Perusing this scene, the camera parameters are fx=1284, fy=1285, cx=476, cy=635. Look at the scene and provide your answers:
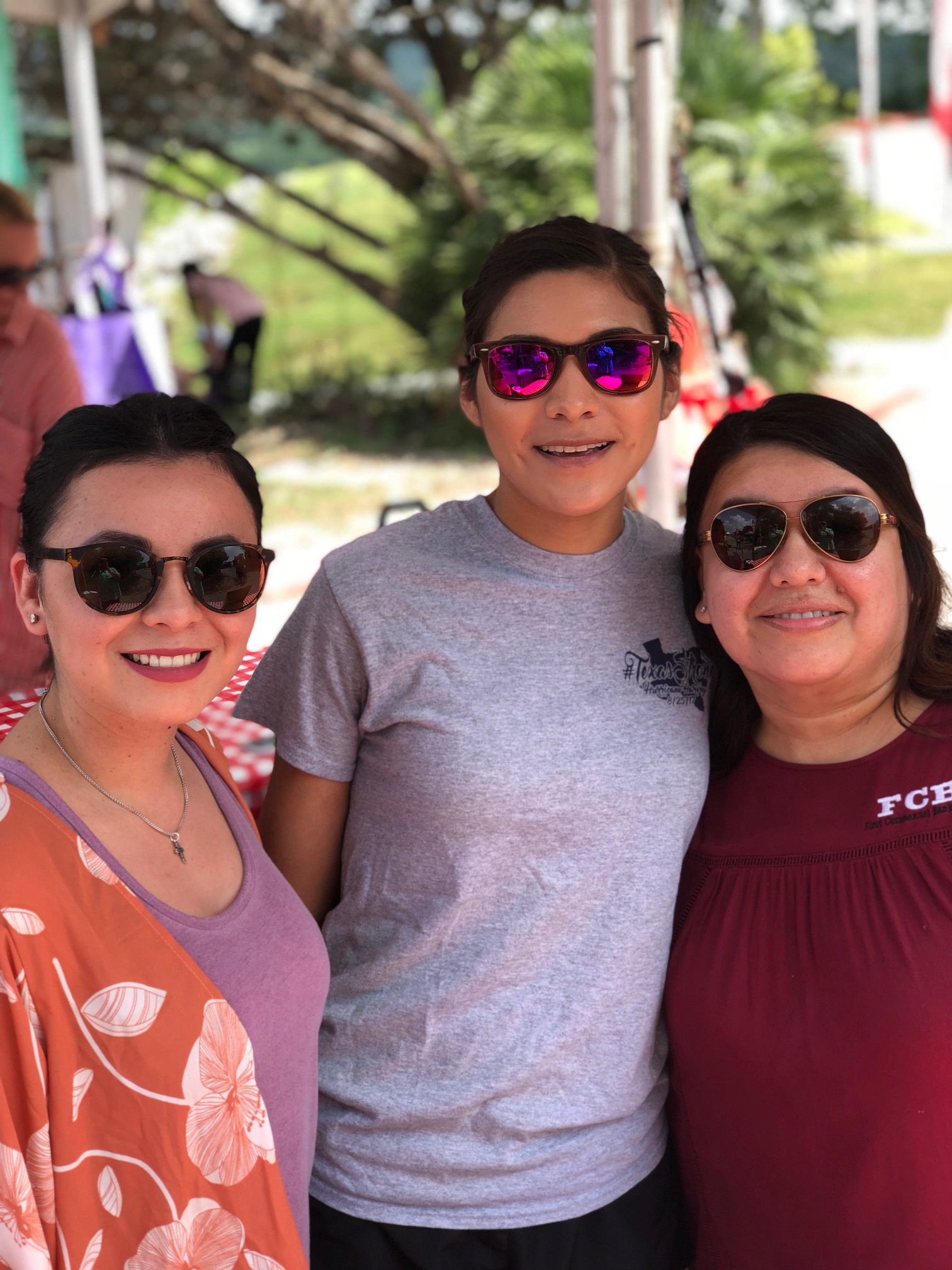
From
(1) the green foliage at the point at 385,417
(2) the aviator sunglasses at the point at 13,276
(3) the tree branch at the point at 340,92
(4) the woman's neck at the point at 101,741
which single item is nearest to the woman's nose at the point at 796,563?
(4) the woman's neck at the point at 101,741

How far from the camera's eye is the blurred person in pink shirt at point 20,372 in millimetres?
3260

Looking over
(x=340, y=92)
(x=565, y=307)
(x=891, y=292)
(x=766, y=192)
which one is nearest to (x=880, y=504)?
(x=565, y=307)

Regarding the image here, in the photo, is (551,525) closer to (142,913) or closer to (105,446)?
(105,446)

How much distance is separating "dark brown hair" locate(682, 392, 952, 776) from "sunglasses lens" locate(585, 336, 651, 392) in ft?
0.73

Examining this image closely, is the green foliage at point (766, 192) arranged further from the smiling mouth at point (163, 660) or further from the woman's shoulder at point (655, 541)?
the smiling mouth at point (163, 660)

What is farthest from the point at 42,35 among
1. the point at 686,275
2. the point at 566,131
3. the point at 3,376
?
the point at 3,376

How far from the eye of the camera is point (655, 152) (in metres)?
3.93

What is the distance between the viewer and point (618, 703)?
1750 mm

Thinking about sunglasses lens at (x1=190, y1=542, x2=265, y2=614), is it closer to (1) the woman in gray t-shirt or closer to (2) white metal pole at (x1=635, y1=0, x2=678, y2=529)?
(1) the woman in gray t-shirt

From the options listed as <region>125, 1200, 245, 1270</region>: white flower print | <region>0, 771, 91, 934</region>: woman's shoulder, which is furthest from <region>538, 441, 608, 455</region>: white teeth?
<region>125, 1200, 245, 1270</region>: white flower print

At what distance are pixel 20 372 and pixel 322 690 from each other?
2.13 m

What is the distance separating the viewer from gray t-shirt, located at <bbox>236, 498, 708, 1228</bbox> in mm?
1672

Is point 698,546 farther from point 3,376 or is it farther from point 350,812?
point 3,376

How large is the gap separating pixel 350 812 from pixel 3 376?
2.17 m
